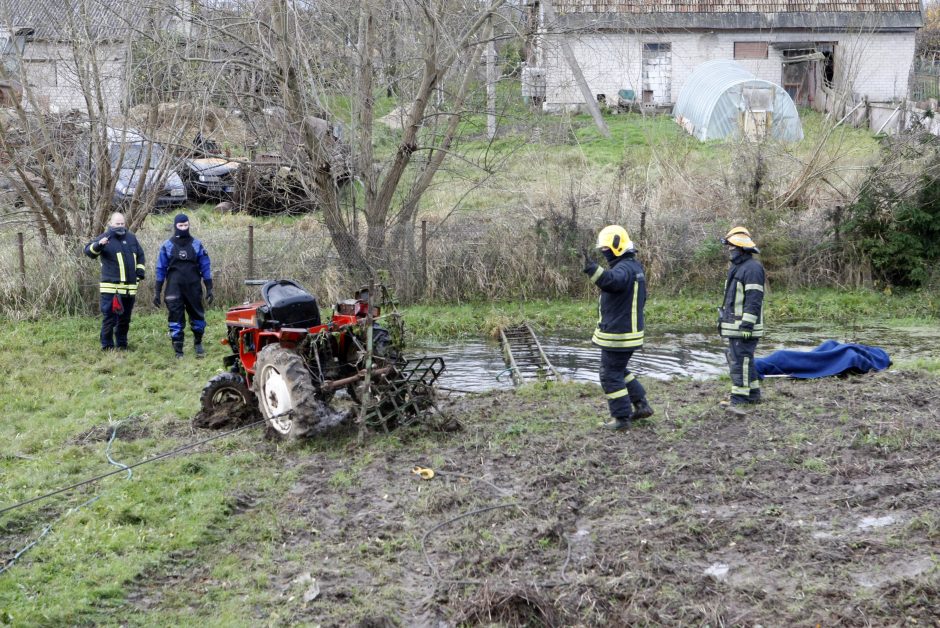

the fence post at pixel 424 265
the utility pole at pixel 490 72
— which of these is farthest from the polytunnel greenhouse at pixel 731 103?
the fence post at pixel 424 265

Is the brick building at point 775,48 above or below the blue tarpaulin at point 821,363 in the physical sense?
above

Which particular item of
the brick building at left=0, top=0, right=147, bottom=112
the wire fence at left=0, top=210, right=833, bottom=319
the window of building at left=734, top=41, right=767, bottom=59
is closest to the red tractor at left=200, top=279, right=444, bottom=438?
the wire fence at left=0, top=210, right=833, bottom=319

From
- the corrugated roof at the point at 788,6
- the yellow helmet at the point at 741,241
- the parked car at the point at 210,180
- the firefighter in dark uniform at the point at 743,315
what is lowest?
the firefighter in dark uniform at the point at 743,315

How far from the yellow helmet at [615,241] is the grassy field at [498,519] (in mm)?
1753

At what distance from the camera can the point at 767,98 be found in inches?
1025

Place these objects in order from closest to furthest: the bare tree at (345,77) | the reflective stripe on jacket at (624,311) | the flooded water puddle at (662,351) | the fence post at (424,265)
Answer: the reflective stripe on jacket at (624,311) → the flooded water puddle at (662,351) → the bare tree at (345,77) → the fence post at (424,265)

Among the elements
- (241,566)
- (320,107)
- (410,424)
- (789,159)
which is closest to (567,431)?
(410,424)

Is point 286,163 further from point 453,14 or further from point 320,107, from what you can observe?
point 453,14

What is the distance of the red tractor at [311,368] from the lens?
27.6ft

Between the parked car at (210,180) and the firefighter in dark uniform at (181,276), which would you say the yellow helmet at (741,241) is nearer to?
the firefighter in dark uniform at (181,276)

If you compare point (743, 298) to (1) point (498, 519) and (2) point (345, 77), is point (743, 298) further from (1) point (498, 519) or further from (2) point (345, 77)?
(2) point (345, 77)

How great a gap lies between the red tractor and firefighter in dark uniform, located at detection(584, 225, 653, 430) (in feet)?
5.56

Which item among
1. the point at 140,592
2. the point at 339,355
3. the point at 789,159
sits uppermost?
the point at 789,159

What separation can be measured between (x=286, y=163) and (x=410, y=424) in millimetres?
6778
